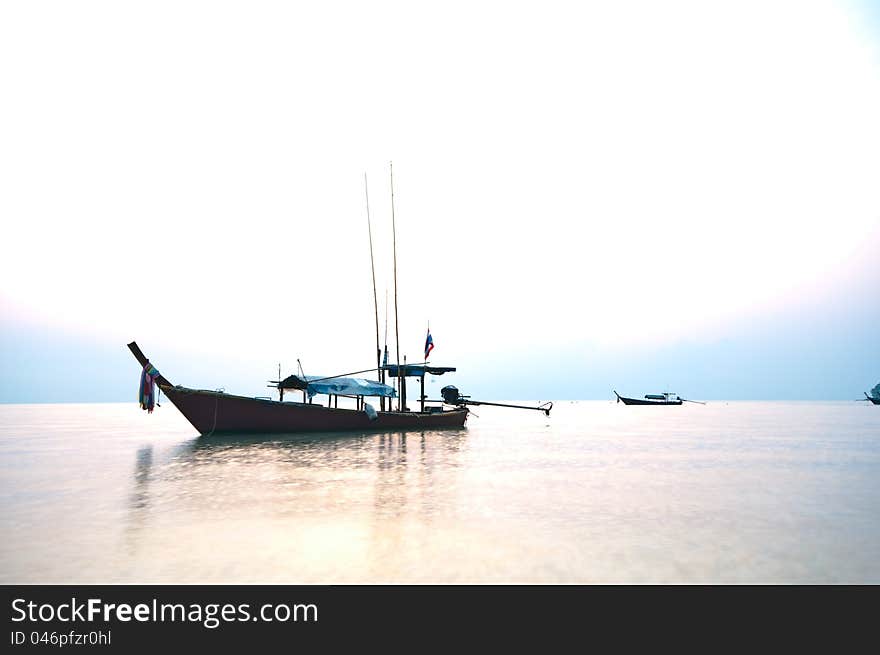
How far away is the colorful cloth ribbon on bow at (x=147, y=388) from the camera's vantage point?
30.9 metres

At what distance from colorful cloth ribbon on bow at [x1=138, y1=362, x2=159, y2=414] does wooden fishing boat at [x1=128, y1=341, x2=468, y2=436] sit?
52cm

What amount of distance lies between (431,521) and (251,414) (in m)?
26.8

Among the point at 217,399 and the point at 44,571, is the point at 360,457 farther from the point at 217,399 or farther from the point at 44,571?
the point at 44,571

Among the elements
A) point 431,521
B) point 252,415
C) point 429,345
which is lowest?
point 431,521

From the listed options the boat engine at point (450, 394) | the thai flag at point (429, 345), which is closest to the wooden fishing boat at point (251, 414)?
the thai flag at point (429, 345)

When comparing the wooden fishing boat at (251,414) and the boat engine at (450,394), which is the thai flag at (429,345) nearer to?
the wooden fishing boat at (251,414)

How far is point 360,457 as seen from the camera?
2673 cm

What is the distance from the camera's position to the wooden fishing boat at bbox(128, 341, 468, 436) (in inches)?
1389

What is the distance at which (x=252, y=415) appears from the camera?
1444 inches

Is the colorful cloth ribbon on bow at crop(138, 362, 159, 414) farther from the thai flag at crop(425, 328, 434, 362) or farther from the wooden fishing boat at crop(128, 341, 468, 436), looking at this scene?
the thai flag at crop(425, 328, 434, 362)

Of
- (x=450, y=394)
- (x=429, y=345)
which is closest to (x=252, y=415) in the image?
(x=429, y=345)

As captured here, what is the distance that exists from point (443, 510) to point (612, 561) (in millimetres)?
5452

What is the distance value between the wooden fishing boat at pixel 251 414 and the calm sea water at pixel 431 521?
8.68m

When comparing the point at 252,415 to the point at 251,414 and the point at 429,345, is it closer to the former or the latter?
the point at 251,414
